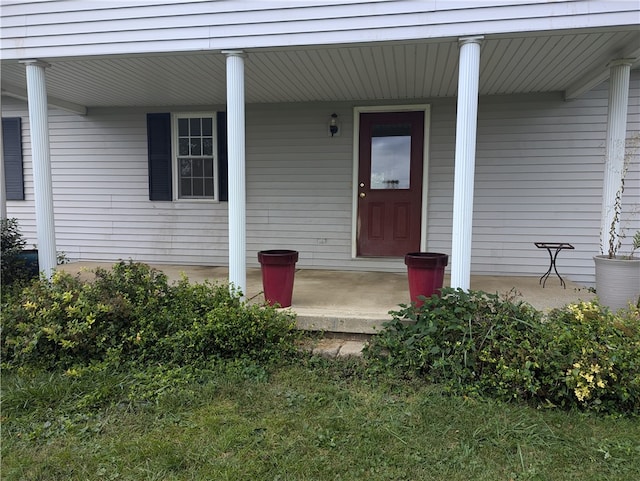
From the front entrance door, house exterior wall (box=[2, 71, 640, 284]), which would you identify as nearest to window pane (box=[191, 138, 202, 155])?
house exterior wall (box=[2, 71, 640, 284])

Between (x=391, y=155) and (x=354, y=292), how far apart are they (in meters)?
2.00

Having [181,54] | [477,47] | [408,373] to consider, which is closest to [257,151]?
[181,54]

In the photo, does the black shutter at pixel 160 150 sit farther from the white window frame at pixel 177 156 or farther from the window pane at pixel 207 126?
the window pane at pixel 207 126

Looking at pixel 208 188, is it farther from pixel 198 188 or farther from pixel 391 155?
pixel 391 155

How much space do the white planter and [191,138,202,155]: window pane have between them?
4.84 meters

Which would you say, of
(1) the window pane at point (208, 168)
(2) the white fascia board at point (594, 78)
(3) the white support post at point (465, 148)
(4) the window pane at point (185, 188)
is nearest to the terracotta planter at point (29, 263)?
(4) the window pane at point (185, 188)

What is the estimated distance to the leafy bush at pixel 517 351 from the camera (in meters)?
2.36

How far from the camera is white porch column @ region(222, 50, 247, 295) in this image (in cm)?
342

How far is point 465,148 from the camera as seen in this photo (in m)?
3.09

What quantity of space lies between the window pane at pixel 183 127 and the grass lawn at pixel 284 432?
3.78 metres

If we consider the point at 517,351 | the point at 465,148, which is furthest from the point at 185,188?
the point at 517,351

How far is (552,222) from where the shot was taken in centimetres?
493

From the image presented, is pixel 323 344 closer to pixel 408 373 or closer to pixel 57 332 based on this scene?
pixel 408 373

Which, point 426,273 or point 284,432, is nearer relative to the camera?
point 284,432
